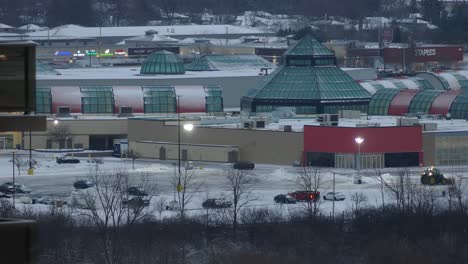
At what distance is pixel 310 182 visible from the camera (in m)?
22.6

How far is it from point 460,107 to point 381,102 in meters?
2.13

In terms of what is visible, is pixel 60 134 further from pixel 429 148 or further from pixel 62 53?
pixel 62 53

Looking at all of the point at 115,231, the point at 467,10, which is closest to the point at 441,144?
the point at 115,231

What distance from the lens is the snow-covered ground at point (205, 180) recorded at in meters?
21.2

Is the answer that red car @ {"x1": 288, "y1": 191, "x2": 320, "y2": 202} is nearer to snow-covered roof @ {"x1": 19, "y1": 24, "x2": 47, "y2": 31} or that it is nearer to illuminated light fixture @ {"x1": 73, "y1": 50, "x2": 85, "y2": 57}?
illuminated light fixture @ {"x1": 73, "y1": 50, "x2": 85, "y2": 57}

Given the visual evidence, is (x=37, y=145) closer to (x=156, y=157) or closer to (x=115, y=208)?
(x=156, y=157)

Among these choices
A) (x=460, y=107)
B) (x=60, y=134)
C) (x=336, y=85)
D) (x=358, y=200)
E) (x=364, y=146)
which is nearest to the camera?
(x=358, y=200)

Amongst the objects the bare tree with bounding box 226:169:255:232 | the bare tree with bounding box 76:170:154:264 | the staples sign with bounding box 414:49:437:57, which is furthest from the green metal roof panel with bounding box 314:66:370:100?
the staples sign with bounding box 414:49:437:57

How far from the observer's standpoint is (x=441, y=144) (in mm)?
27359

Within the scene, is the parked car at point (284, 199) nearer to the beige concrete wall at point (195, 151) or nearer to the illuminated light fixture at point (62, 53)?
the beige concrete wall at point (195, 151)

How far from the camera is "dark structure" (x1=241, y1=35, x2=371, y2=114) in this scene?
32.4 meters

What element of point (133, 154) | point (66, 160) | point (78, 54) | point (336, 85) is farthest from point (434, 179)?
point (78, 54)

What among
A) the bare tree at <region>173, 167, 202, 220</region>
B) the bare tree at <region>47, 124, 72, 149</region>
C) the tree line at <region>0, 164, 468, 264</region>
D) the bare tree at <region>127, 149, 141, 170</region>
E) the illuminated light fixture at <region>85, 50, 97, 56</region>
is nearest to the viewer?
the tree line at <region>0, 164, 468, 264</region>

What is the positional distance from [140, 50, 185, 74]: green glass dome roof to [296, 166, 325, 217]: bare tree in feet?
50.0
